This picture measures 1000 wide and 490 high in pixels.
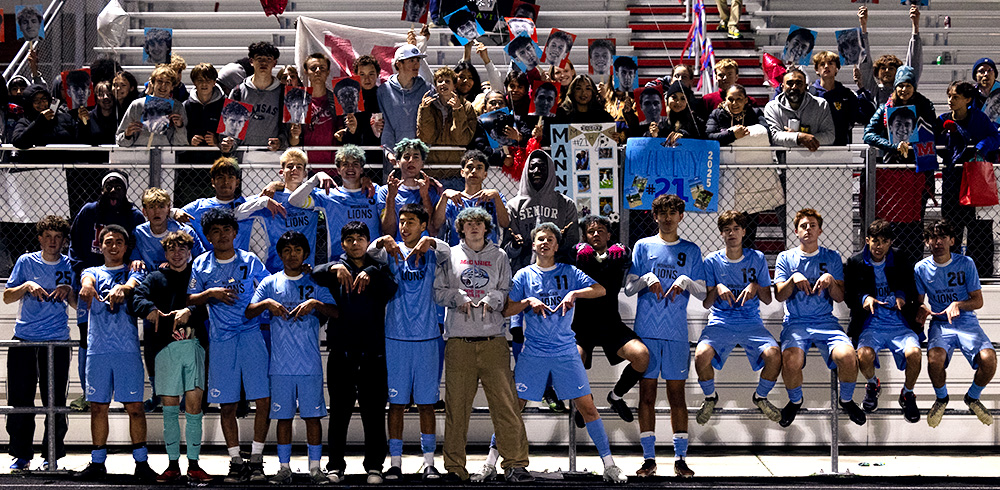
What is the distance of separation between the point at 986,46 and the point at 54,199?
A: 12.3m

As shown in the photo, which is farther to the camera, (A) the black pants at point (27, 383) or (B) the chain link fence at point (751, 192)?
(B) the chain link fence at point (751, 192)

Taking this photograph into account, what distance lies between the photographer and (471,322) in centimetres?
739

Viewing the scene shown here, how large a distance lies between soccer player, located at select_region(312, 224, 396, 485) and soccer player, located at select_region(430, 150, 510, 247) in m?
0.76

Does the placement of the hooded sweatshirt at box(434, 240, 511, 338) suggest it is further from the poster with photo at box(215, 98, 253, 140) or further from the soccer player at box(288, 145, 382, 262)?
the poster with photo at box(215, 98, 253, 140)

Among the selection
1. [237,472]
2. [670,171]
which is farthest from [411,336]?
[670,171]

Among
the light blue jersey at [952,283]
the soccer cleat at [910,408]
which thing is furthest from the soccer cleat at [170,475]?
the light blue jersey at [952,283]

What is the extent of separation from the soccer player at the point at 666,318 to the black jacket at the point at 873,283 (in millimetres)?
1144

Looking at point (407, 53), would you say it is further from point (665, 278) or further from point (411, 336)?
point (665, 278)

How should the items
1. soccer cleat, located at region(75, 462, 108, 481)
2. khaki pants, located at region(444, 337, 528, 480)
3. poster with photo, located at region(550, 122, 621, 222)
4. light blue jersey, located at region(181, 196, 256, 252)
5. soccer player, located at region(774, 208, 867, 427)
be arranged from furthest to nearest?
poster with photo, located at region(550, 122, 621, 222) → light blue jersey, located at region(181, 196, 256, 252) → soccer player, located at region(774, 208, 867, 427) → soccer cleat, located at region(75, 462, 108, 481) → khaki pants, located at region(444, 337, 528, 480)

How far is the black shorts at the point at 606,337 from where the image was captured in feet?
25.3

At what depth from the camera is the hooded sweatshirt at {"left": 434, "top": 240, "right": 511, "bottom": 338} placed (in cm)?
735

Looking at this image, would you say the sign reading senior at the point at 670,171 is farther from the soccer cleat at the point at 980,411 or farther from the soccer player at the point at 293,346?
the soccer player at the point at 293,346

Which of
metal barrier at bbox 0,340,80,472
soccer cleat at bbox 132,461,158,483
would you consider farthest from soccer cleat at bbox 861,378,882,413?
metal barrier at bbox 0,340,80,472

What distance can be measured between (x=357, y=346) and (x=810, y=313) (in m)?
3.36
